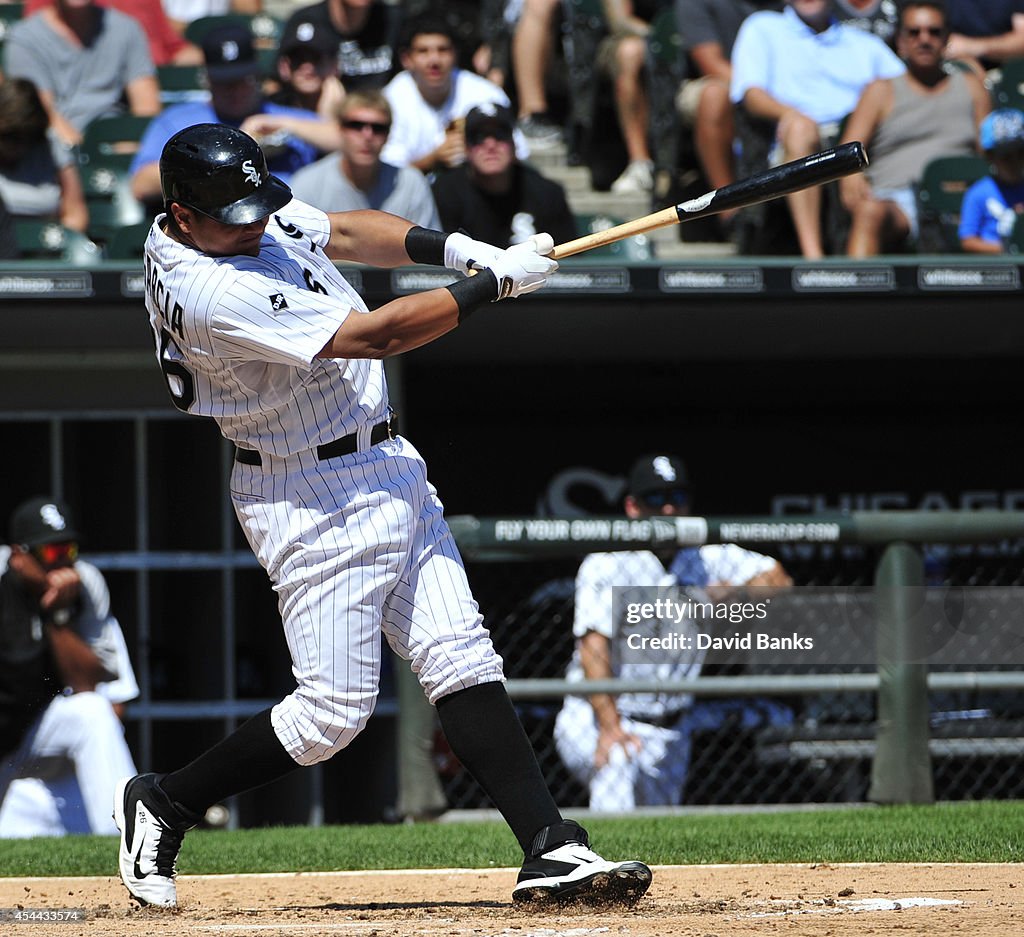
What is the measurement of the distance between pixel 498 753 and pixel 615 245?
10.6 feet

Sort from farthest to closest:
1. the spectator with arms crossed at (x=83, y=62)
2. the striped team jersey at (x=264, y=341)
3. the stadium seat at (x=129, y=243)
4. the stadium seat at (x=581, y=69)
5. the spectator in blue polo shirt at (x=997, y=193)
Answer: the stadium seat at (x=581, y=69), the spectator with arms crossed at (x=83, y=62), the spectator in blue polo shirt at (x=997, y=193), the stadium seat at (x=129, y=243), the striped team jersey at (x=264, y=341)

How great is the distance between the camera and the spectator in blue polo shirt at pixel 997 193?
20.2 ft

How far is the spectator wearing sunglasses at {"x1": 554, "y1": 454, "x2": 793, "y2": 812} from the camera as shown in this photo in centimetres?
511

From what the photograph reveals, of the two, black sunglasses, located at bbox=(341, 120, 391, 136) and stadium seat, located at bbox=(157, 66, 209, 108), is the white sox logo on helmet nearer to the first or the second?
black sunglasses, located at bbox=(341, 120, 391, 136)

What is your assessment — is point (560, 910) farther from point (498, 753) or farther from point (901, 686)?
point (901, 686)

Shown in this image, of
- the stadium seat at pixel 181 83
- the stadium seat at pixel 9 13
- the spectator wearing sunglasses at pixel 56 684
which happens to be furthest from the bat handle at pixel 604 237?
the stadium seat at pixel 9 13

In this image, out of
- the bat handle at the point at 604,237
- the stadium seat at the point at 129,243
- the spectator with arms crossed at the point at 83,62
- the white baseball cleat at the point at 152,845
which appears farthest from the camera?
the spectator with arms crossed at the point at 83,62

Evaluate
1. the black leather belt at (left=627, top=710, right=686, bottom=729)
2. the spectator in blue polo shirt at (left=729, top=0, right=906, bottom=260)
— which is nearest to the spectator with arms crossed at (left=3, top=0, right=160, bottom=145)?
the spectator in blue polo shirt at (left=729, top=0, right=906, bottom=260)

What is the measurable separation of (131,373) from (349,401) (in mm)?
3209

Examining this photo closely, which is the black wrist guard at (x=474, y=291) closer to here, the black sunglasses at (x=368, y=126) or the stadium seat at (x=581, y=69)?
the black sunglasses at (x=368, y=126)

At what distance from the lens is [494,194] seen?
20.1 ft

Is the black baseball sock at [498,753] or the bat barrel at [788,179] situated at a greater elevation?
the bat barrel at [788,179]

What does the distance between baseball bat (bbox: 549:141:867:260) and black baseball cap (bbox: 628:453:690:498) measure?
1929 millimetres

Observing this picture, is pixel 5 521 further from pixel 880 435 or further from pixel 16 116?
pixel 880 435
